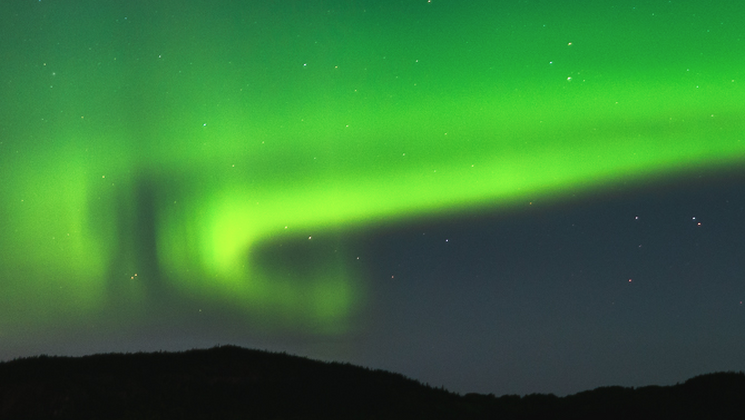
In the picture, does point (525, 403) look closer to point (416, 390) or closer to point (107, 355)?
point (416, 390)

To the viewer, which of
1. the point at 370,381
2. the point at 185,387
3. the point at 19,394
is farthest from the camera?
the point at 370,381

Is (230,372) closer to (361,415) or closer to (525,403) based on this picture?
(361,415)

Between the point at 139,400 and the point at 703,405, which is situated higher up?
the point at 139,400

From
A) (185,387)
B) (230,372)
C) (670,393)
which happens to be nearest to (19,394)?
(185,387)

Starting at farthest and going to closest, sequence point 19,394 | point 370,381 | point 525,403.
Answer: point 370,381
point 525,403
point 19,394

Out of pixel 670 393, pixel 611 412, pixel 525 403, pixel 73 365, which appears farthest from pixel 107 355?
pixel 670 393

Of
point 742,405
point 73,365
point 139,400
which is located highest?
point 73,365

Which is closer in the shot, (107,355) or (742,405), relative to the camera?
(742,405)
